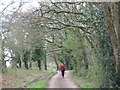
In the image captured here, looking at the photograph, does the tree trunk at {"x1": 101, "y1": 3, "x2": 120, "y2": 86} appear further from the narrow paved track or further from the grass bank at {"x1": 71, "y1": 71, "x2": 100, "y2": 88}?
the narrow paved track

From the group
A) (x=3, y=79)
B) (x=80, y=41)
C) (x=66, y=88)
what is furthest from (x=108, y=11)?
(x=80, y=41)

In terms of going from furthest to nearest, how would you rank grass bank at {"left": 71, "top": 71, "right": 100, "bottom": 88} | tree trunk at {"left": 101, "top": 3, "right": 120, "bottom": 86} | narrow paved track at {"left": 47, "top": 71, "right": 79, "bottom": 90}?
narrow paved track at {"left": 47, "top": 71, "right": 79, "bottom": 90} → grass bank at {"left": 71, "top": 71, "right": 100, "bottom": 88} → tree trunk at {"left": 101, "top": 3, "right": 120, "bottom": 86}

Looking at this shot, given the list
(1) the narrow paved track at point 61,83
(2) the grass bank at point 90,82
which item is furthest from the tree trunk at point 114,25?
(1) the narrow paved track at point 61,83

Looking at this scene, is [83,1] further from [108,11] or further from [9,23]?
[9,23]

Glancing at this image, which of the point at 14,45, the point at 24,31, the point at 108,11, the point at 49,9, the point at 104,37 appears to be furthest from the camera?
the point at 14,45

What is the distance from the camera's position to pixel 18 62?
87.6 ft

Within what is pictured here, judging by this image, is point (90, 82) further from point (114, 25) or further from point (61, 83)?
point (114, 25)

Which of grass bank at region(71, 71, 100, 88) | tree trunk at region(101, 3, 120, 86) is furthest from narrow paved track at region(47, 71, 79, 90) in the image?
tree trunk at region(101, 3, 120, 86)

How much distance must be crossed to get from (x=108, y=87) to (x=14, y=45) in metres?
11.5

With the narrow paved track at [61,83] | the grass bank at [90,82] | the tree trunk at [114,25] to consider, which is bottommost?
the narrow paved track at [61,83]

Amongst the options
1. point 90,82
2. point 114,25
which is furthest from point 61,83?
point 114,25

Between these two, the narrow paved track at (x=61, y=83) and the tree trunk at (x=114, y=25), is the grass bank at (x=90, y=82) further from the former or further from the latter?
the tree trunk at (x=114, y=25)

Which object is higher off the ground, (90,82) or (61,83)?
(90,82)

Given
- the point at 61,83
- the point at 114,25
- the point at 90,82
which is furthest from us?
the point at 61,83
